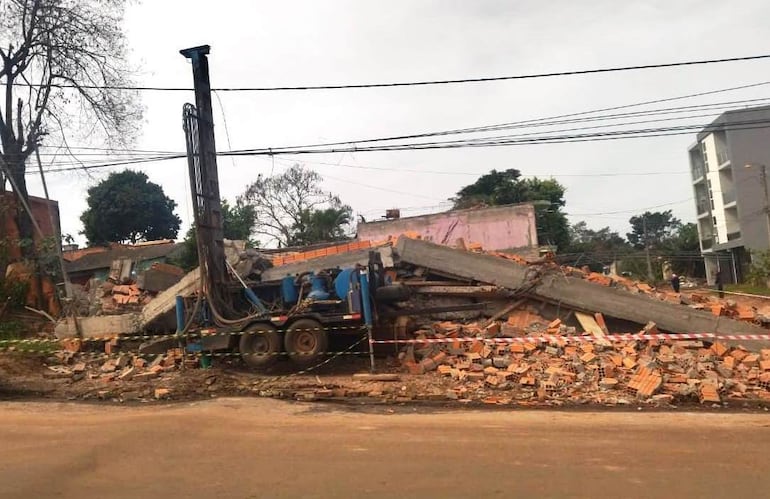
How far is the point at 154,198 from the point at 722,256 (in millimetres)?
50275

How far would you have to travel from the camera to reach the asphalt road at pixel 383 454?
500cm

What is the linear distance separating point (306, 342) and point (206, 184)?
13.7ft

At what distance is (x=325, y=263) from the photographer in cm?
1479

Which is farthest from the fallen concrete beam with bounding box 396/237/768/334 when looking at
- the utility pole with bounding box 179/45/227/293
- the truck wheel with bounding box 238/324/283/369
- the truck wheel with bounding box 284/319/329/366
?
the utility pole with bounding box 179/45/227/293

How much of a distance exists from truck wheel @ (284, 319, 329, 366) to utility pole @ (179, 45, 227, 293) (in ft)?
7.15

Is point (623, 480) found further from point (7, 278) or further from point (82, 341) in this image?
point (7, 278)

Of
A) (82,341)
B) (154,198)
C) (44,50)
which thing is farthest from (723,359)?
(154,198)

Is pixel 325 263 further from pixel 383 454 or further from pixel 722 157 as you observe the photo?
pixel 722 157

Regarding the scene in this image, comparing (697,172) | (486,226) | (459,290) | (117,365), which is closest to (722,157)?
(697,172)

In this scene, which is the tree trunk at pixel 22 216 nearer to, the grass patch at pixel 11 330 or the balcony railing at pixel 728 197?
the grass patch at pixel 11 330

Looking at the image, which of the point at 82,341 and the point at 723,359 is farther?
the point at 82,341

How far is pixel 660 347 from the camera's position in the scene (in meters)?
12.0

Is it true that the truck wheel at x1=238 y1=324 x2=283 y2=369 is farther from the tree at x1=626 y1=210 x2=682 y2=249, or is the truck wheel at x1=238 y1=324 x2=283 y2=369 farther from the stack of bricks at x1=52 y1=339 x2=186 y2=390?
the tree at x1=626 y1=210 x2=682 y2=249

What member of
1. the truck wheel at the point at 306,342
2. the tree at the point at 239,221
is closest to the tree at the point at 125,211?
the tree at the point at 239,221
